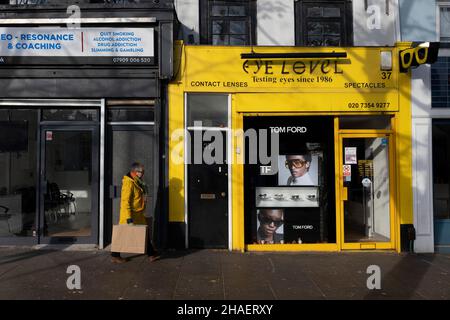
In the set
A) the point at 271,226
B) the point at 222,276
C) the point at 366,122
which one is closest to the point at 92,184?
the point at 222,276

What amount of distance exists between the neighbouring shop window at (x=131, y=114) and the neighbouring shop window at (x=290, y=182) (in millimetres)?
1918

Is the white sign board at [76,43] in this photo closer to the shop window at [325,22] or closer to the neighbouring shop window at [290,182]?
the neighbouring shop window at [290,182]

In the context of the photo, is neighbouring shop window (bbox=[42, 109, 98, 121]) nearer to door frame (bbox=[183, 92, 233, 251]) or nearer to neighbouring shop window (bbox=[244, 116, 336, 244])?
door frame (bbox=[183, 92, 233, 251])

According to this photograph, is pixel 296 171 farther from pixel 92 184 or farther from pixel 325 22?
pixel 92 184

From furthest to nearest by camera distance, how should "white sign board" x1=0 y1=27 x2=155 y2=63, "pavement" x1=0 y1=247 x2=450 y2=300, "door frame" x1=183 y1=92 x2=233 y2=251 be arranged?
"door frame" x1=183 y1=92 x2=233 y2=251, "white sign board" x1=0 y1=27 x2=155 y2=63, "pavement" x1=0 y1=247 x2=450 y2=300

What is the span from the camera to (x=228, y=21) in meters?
8.57

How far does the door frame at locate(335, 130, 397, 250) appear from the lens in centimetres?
812

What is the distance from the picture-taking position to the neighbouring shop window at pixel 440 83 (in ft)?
27.2

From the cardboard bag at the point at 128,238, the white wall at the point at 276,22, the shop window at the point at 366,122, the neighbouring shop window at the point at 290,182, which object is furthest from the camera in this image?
the white wall at the point at 276,22

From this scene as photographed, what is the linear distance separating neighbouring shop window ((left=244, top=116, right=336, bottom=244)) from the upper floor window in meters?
2.97

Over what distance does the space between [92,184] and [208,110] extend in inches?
107

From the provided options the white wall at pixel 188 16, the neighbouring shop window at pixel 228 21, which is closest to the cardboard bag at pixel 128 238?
the white wall at pixel 188 16

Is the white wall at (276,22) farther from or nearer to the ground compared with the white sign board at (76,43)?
farther from the ground

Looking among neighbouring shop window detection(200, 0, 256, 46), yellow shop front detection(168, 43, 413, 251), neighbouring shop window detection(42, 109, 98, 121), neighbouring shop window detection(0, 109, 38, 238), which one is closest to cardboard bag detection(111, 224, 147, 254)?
yellow shop front detection(168, 43, 413, 251)
